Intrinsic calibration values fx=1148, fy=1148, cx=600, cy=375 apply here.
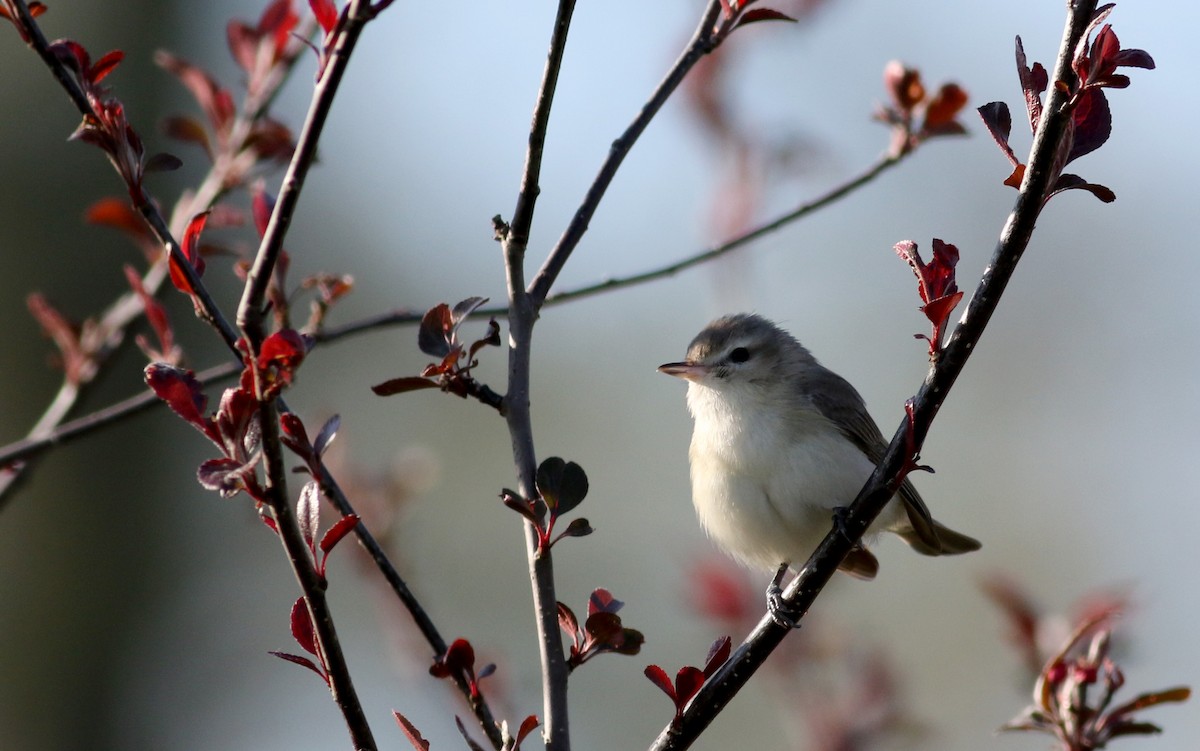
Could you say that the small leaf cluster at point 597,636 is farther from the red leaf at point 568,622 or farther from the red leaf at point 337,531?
the red leaf at point 337,531

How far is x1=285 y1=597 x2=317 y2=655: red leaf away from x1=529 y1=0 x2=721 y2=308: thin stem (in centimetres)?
64

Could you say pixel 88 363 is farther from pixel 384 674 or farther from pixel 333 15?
pixel 384 674

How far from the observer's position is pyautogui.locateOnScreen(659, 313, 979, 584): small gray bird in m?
3.41

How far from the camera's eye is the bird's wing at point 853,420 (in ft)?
11.5

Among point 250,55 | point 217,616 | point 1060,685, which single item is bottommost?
point 217,616

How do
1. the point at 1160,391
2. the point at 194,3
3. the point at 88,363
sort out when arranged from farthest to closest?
the point at 1160,391 < the point at 194,3 < the point at 88,363

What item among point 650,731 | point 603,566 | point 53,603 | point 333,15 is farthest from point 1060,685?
point 603,566

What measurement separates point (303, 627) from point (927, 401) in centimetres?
88

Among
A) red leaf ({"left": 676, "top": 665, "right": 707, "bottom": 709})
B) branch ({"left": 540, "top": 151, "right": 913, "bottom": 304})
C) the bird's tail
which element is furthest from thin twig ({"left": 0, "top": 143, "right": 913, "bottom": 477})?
the bird's tail

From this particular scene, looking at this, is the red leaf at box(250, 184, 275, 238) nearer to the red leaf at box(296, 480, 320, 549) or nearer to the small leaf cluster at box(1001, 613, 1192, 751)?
the red leaf at box(296, 480, 320, 549)

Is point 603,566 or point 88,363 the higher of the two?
point 603,566

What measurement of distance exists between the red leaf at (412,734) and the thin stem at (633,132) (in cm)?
68

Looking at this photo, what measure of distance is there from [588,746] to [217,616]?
3303 mm

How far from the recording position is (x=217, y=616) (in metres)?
8.22
